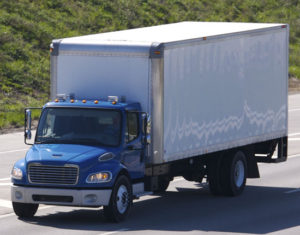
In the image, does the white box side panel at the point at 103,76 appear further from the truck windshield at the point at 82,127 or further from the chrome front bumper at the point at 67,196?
the chrome front bumper at the point at 67,196

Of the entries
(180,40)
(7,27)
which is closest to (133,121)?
(180,40)

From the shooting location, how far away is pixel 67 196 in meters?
16.3

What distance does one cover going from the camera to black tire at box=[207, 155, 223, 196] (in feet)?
66.2

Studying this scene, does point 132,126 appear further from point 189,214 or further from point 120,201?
point 189,214

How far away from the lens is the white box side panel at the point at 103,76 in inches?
689

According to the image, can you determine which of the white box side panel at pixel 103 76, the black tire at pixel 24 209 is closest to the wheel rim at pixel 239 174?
the white box side panel at pixel 103 76

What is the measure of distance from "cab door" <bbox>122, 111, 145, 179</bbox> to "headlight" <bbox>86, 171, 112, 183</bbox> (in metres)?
0.78

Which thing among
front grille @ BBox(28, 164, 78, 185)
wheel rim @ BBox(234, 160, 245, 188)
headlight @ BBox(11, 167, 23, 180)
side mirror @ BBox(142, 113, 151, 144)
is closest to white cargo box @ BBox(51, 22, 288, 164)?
side mirror @ BBox(142, 113, 151, 144)

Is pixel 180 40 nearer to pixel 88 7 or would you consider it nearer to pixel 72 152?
pixel 72 152

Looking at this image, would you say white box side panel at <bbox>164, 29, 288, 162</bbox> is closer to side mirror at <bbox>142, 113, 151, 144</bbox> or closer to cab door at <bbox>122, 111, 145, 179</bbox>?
side mirror at <bbox>142, 113, 151, 144</bbox>

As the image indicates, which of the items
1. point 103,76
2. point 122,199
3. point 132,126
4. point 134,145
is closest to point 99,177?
point 122,199

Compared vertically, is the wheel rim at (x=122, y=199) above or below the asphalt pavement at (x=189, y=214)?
above

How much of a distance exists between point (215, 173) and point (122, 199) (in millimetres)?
3784

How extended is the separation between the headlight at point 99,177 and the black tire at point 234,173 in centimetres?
437
